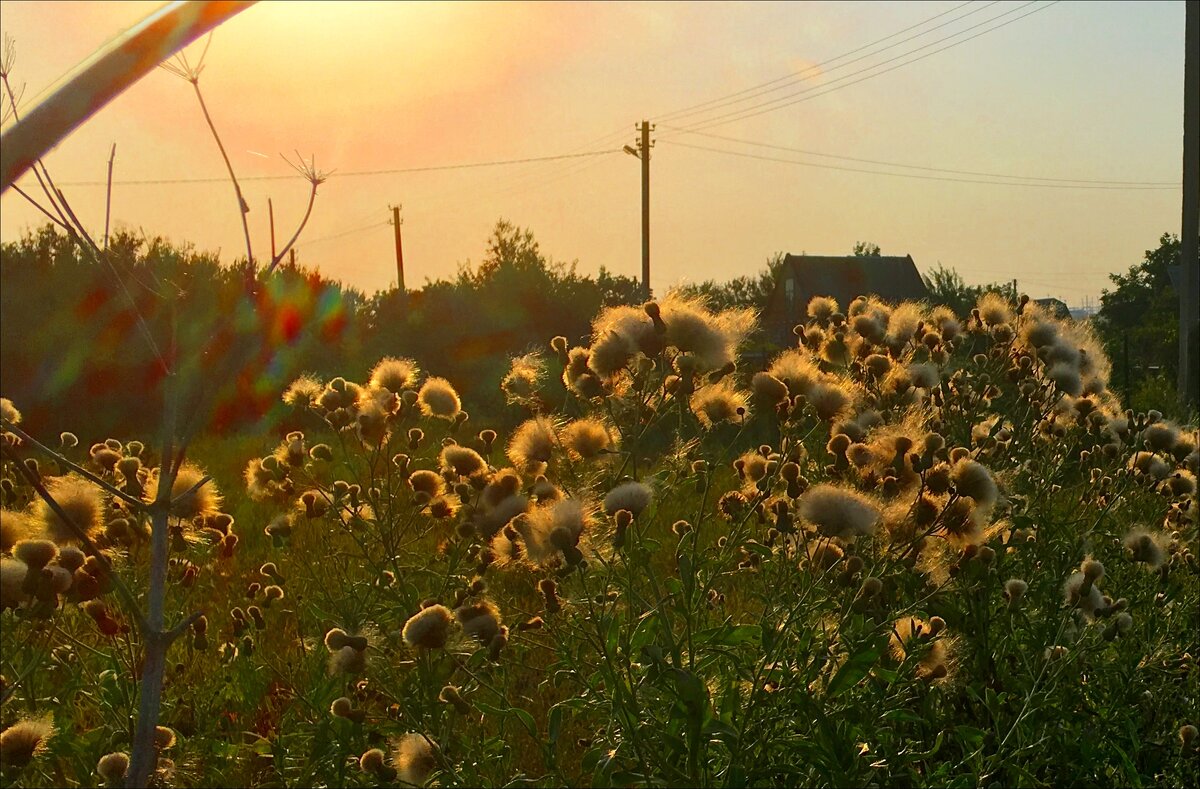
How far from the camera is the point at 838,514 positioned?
2.26 meters

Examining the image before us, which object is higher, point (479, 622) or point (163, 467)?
point (163, 467)

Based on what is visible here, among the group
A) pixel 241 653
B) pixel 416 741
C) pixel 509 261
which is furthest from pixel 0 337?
pixel 416 741

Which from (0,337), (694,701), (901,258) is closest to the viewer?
(694,701)

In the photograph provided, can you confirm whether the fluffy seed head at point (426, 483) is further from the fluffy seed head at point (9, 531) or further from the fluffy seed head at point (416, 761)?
the fluffy seed head at point (9, 531)

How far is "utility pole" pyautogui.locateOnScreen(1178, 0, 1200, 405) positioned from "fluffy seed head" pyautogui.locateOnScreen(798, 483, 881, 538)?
34.8 ft

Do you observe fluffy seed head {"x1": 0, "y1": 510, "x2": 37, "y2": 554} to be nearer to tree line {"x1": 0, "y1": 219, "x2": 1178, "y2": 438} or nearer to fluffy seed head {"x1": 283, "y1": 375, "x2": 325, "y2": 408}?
fluffy seed head {"x1": 283, "y1": 375, "x2": 325, "y2": 408}

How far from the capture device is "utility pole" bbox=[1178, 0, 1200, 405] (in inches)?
451

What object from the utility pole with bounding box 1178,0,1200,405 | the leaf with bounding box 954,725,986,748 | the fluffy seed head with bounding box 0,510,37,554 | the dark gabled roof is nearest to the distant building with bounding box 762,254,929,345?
the dark gabled roof

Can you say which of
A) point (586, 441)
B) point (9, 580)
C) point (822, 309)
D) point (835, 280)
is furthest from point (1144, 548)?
point (835, 280)

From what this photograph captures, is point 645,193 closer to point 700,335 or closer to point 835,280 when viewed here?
point 835,280

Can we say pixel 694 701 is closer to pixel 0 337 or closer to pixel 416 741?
pixel 416 741

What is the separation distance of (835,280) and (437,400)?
43.6m

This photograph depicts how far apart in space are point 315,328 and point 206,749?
20.3 metres

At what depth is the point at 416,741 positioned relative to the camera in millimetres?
2188
